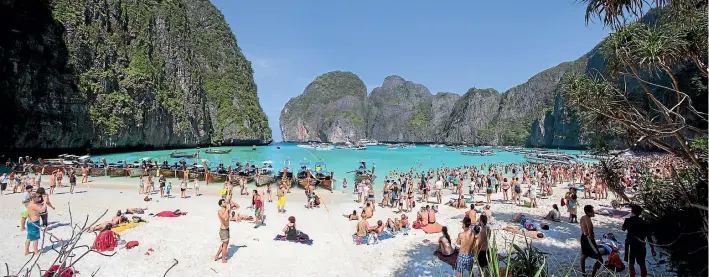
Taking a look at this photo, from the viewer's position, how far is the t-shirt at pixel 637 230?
6.29m

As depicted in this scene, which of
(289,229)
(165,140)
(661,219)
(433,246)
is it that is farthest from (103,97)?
(661,219)

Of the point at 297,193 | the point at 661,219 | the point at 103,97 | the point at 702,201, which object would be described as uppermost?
the point at 103,97

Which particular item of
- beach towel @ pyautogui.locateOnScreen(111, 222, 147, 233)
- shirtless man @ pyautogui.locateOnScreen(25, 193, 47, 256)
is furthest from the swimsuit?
beach towel @ pyautogui.locateOnScreen(111, 222, 147, 233)

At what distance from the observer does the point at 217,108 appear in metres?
102

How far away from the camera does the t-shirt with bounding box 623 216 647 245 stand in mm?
6285

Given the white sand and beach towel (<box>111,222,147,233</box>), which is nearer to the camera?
the white sand

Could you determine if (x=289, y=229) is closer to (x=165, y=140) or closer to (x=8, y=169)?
(x=8, y=169)

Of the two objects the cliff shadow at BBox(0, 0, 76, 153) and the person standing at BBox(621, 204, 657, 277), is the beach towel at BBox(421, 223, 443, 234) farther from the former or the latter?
the cliff shadow at BBox(0, 0, 76, 153)

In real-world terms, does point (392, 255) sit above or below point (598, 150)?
below

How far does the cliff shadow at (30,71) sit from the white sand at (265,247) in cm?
3414

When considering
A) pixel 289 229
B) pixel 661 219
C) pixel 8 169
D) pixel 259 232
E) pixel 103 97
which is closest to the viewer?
pixel 661 219

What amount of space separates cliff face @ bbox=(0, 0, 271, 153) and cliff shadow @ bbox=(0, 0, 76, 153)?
10cm

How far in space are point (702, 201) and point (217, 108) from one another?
10691 cm

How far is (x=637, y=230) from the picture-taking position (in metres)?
6.32
